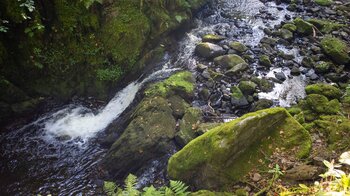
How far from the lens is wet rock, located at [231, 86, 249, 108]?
7.67 m

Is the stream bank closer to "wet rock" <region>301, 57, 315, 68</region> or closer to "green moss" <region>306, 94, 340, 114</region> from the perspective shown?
"wet rock" <region>301, 57, 315, 68</region>

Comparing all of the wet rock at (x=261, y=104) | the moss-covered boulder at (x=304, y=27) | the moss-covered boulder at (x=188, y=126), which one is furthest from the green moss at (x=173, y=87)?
the moss-covered boulder at (x=304, y=27)

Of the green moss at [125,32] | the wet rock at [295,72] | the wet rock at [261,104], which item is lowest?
the wet rock at [295,72]

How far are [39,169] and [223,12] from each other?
8.66 m

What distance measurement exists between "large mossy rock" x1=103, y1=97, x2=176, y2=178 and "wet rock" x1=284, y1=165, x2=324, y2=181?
288 centimetres

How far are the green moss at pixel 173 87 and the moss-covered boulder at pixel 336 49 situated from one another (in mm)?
4478

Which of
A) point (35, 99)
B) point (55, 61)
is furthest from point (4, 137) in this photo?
point (55, 61)

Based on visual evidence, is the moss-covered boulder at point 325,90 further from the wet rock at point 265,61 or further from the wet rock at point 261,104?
the wet rock at point 265,61

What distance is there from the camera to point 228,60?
8836mm

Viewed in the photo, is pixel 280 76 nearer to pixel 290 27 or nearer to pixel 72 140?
pixel 290 27

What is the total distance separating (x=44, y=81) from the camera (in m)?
7.91

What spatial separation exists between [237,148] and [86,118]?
480cm

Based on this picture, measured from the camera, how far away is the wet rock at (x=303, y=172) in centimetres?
431

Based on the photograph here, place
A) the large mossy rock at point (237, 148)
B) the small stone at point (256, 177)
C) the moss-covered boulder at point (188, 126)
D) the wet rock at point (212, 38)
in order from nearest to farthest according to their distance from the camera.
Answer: the small stone at point (256, 177) < the large mossy rock at point (237, 148) < the moss-covered boulder at point (188, 126) < the wet rock at point (212, 38)
